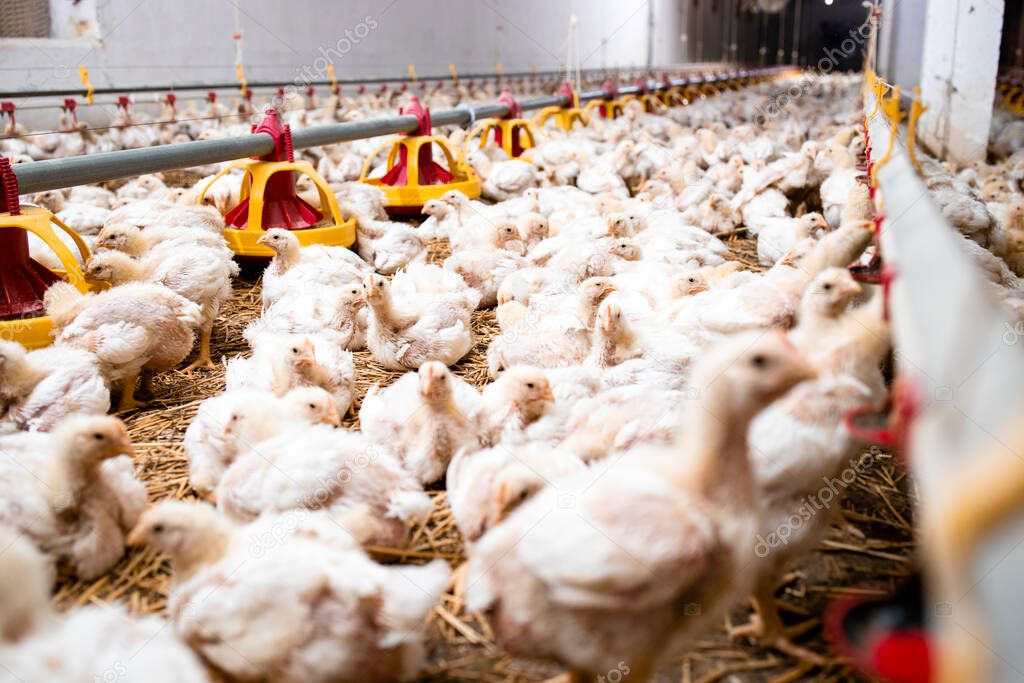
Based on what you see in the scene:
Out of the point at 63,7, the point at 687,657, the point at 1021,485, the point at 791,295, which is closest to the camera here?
the point at 1021,485

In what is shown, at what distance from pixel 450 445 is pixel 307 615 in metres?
0.94

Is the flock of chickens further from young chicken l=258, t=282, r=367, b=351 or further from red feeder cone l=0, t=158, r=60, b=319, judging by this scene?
red feeder cone l=0, t=158, r=60, b=319

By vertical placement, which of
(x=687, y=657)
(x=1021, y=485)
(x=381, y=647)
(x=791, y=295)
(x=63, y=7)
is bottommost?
(x=687, y=657)

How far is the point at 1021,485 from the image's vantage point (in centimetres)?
73

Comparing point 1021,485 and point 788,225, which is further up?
point 1021,485

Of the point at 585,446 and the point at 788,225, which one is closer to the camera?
the point at 585,446

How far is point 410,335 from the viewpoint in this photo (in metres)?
3.34

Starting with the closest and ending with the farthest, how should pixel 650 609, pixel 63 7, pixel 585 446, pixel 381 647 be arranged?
1. pixel 650 609
2. pixel 381 647
3. pixel 585 446
4. pixel 63 7

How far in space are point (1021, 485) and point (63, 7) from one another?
1000 centimetres

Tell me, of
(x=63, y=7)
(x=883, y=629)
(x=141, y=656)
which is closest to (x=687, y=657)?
(x=883, y=629)

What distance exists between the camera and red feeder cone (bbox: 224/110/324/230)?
15.5ft

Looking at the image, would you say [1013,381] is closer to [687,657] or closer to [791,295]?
[687,657]

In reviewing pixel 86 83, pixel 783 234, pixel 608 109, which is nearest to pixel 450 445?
pixel 783 234

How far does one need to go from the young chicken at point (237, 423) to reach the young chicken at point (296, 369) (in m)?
0.26
